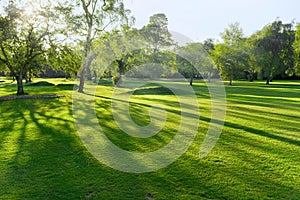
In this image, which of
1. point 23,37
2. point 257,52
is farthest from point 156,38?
point 23,37

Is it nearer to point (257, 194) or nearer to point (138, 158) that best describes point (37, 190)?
→ point (138, 158)

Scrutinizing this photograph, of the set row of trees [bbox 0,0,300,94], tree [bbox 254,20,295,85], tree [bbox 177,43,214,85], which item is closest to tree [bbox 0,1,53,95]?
row of trees [bbox 0,0,300,94]

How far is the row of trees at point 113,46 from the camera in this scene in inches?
856

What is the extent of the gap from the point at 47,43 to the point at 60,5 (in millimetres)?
4179

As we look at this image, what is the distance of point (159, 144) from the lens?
6273mm

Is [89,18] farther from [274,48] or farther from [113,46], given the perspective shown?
[274,48]

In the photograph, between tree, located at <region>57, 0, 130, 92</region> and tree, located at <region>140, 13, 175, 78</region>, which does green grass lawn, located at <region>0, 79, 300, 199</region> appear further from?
tree, located at <region>140, 13, 175, 78</region>

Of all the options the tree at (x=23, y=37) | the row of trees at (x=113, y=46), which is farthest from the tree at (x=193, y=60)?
the tree at (x=23, y=37)

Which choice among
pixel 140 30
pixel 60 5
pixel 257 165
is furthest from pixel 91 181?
pixel 140 30

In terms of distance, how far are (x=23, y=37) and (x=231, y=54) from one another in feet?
113

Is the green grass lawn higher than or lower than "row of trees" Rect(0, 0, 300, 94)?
lower

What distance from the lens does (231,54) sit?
141 ft

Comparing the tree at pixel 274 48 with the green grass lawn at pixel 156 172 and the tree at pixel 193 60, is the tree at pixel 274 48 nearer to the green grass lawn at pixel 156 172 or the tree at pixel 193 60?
the tree at pixel 193 60

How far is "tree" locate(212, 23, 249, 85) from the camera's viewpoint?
42562mm
